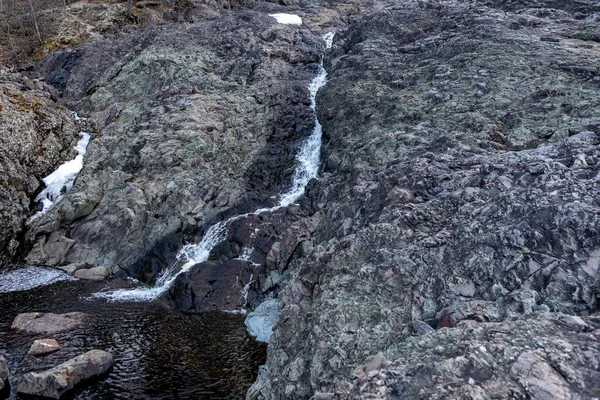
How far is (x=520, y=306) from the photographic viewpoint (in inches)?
352

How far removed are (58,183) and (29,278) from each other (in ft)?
25.9

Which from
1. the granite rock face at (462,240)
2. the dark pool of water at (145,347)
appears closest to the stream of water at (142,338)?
the dark pool of water at (145,347)

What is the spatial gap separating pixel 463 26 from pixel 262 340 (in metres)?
25.8

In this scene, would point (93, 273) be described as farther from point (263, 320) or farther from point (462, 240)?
point (462, 240)

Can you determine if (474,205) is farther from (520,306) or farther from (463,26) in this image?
(463,26)

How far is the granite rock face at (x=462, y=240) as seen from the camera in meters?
7.37

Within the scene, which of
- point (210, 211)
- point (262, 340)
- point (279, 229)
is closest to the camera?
point (262, 340)

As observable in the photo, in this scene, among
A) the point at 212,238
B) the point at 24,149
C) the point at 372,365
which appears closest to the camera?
the point at 372,365

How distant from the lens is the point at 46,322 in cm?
1839

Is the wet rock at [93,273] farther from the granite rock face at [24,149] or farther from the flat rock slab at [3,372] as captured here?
the flat rock slab at [3,372]

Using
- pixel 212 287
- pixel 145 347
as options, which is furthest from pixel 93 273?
pixel 145 347

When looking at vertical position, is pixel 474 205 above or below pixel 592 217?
below

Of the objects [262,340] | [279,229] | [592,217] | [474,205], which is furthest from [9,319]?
[592,217]

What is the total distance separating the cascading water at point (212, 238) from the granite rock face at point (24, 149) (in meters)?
8.58
